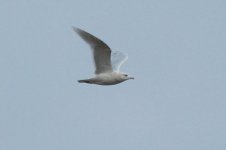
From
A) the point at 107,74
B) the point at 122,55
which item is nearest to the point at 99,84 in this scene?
the point at 107,74

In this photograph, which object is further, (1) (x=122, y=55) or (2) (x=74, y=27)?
(1) (x=122, y=55)

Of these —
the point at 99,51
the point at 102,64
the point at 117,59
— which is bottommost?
the point at 102,64

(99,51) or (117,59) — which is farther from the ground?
(117,59)

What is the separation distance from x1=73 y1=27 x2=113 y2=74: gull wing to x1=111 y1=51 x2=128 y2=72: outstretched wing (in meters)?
1.58

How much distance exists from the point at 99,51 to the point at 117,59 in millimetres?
3011

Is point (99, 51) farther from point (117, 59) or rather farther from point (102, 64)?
point (117, 59)

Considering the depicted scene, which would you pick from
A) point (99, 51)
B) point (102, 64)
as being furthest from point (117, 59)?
point (99, 51)

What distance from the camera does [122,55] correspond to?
3659 centimetres

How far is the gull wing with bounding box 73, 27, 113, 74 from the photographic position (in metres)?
33.0

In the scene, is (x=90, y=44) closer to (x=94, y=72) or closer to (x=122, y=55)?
(x=94, y=72)

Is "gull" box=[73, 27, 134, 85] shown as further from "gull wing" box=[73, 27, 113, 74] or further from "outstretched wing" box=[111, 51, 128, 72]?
"outstretched wing" box=[111, 51, 128, 72]

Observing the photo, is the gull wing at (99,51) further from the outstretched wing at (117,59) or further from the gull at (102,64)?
the outstretched wing at (117,59)

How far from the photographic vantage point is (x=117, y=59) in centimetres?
3634

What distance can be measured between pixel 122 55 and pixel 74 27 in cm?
410
